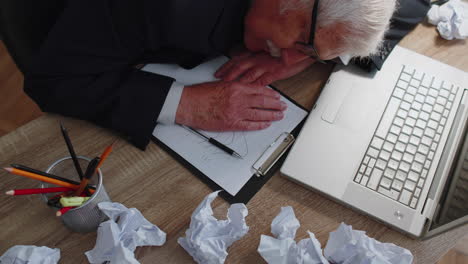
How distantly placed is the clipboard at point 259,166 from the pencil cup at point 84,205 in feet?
0.57

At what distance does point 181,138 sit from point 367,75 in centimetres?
47

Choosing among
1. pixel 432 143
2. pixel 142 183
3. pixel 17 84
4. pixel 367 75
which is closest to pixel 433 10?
pixel 367 75

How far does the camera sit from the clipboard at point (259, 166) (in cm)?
70

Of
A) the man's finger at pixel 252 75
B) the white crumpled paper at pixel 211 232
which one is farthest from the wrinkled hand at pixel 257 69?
the white crumpled paper at pixel 211 232

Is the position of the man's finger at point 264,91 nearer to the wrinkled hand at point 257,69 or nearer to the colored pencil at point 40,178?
the wrinkled hand at point 257,69

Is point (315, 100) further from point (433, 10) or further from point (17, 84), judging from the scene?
point (17, 84)

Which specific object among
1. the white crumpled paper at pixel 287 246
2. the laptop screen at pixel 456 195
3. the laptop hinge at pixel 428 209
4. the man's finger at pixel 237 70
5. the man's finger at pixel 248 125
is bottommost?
the laptop hinge at pixel 428 209

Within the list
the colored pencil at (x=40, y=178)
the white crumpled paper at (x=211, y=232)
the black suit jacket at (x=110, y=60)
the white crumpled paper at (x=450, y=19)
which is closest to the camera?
the colored pencil at (x=40, y=178)

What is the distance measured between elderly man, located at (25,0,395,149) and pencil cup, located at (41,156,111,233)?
161 millimetres

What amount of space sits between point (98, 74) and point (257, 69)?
361 mm

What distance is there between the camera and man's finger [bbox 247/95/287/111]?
816mm

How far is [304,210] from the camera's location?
70 cm

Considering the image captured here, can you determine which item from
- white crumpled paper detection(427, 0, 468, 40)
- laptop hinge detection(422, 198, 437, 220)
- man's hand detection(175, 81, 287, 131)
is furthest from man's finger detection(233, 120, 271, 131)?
white crumpled paper detection(427, 0, 468, 40)

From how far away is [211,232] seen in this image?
0.64 meters
